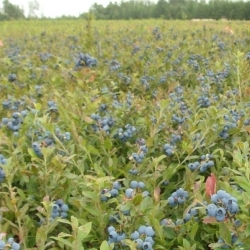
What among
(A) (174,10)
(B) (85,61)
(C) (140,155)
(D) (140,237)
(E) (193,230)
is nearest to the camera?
(D) (140,237)

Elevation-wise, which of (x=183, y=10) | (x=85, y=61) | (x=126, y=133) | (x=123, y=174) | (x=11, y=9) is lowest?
(x=123, y=174)

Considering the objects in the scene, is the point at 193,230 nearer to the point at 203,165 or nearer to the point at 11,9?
the point at 203,165

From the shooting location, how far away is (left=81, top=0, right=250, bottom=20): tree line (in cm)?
3866

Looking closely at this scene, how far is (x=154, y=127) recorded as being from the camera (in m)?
1.88

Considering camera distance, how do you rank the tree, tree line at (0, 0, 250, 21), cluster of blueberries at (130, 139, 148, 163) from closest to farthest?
cluster of blueberries at (130, 139, 148, 163)
tree line at (0, 0, 250, 21)
the tree

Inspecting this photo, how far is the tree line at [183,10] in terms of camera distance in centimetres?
3866

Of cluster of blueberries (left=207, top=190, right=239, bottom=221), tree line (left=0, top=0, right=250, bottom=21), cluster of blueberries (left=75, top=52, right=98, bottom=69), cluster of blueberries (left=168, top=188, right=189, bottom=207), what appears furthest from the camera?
tree line (left=0, top=0, right=250, bottom=21)

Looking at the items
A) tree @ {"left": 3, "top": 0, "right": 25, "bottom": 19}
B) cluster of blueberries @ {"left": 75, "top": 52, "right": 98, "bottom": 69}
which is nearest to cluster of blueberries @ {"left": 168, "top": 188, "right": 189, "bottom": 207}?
cluster of blueberries @ {"left": 75, "top": 52, "right": 98, "bottom": 69}

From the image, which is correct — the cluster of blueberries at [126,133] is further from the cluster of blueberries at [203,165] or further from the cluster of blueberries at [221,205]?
the cluster of blueberries at [221,205]

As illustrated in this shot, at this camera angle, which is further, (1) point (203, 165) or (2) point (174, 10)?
(2) point (174, 10)

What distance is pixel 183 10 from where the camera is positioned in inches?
1506

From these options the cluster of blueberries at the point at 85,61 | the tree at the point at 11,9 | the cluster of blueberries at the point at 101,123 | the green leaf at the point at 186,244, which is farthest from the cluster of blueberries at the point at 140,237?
the tree at the point at 11,9

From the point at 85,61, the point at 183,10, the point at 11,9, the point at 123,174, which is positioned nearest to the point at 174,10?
the point at 183,10

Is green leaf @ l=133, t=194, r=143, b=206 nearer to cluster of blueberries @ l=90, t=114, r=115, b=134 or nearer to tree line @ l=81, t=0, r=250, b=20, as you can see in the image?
cluster of blueberries @ l=90, t=114, r=115, b=134
